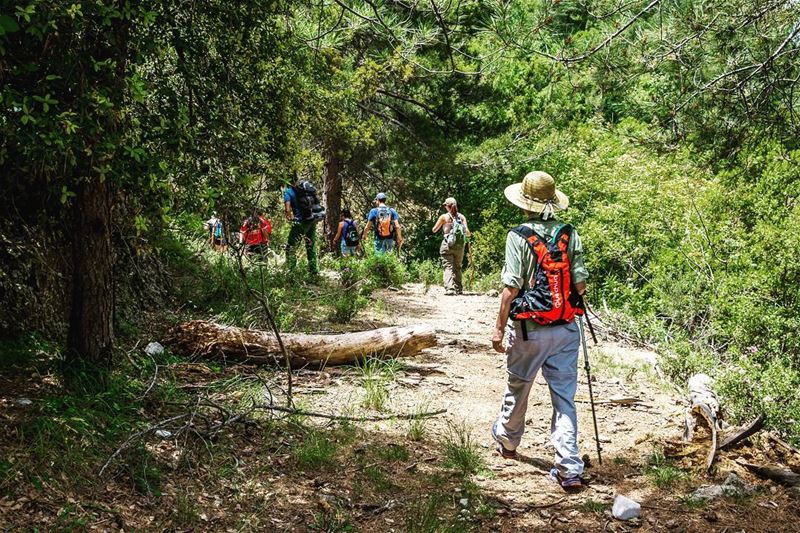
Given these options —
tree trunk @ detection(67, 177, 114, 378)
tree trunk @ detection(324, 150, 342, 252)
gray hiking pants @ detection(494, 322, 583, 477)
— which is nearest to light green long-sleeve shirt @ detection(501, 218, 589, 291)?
gray hiking pants @ detection(494, 322, 583, 477)

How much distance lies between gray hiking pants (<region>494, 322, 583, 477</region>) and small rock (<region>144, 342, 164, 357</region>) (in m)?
3.27

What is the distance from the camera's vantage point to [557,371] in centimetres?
468

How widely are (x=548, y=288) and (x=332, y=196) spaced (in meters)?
13.2

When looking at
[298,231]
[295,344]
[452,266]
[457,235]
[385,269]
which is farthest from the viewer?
[452,266]

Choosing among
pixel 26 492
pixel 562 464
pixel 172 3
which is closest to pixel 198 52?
pixel 172 3

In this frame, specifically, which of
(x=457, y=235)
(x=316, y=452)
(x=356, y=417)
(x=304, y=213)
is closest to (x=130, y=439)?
(x=316, y=452)

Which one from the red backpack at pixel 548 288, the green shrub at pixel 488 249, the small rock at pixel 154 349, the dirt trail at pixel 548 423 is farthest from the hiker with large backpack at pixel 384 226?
the red backpack at pixel 548 288

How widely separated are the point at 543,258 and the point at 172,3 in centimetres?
327

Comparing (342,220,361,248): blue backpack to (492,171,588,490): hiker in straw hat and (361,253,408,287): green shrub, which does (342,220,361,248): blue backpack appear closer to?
(361,253,408,287): green shrub

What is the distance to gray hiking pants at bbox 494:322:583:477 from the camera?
15.1 feet

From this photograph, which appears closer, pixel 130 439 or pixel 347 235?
pixel 130 439

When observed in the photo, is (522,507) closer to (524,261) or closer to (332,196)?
(524,261)

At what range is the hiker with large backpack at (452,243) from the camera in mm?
13258

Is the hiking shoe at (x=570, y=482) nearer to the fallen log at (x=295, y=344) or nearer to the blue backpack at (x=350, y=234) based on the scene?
the fallen log at (x=295, y=344)
